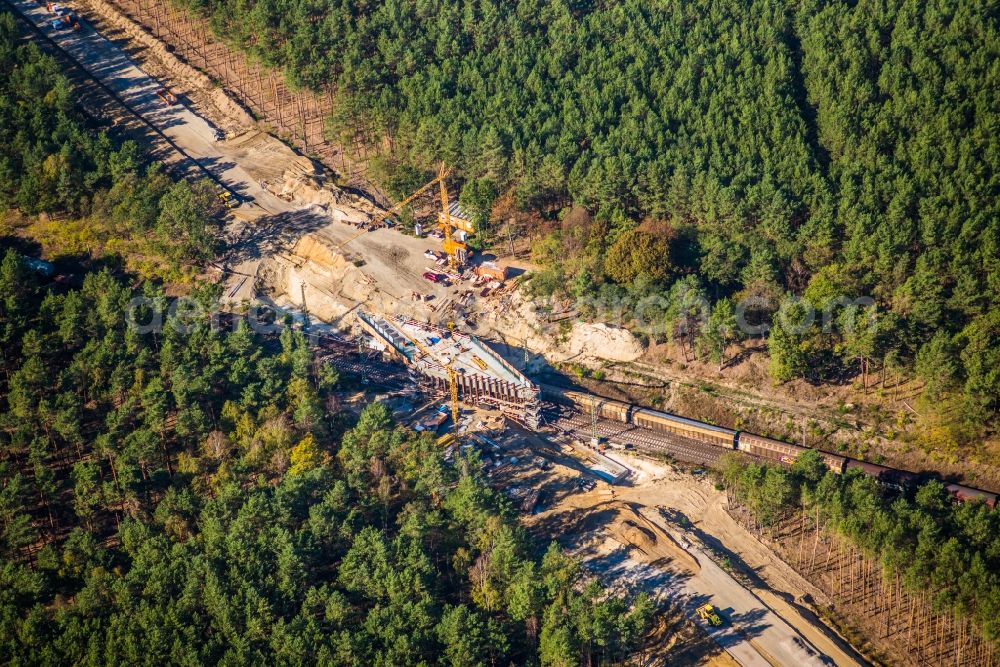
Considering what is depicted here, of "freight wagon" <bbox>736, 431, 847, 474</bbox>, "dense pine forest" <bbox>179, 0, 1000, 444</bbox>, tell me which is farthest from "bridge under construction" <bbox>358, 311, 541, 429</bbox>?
"freight wagon" <bbox>736, 431, 847, 474</bbox>

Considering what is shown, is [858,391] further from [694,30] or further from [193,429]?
[193,429]

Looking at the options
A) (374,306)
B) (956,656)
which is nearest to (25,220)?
(374,306)

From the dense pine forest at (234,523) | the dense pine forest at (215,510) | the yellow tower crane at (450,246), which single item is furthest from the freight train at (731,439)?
the yellow tower crane at (450,246)

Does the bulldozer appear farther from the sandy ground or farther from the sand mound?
the sand mound

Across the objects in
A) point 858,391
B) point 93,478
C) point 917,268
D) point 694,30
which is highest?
point 694,30

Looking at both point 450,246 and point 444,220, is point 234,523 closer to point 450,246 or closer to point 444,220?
point 450,246
